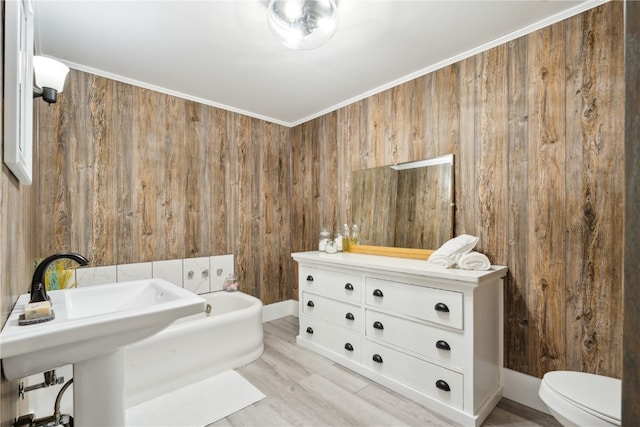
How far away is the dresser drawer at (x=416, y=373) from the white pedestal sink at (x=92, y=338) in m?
1.56

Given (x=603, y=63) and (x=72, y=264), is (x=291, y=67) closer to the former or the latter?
(x=603, y=63)

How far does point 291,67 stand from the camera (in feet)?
7.99

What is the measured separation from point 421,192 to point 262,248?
6.46 ft

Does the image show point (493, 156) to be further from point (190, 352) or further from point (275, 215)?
point (190, 352)

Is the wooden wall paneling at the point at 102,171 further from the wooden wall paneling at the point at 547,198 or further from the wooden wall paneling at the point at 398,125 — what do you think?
the wooden wall paneling at the point at 547,198

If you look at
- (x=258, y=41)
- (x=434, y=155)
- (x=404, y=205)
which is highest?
(x=258, y=41)

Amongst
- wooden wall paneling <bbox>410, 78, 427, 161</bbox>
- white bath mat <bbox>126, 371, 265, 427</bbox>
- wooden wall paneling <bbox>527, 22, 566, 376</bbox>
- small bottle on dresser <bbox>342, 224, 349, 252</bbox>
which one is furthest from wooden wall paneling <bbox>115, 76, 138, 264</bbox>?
wooden wall paneling <bbox>527, 22, 566, 376</bbox>

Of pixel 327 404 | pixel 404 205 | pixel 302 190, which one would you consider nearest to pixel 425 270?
pixel 404 205

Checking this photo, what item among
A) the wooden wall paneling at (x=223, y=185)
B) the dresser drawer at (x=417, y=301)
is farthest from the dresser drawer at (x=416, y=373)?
the wooden wall paneling at (x=223, y=185)

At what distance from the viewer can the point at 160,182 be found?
9.21 ft

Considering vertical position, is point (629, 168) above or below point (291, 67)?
below

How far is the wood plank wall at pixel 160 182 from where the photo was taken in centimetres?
233

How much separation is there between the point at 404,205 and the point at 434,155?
0.49 meters

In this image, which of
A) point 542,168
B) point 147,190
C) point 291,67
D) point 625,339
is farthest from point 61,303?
point 542,168
